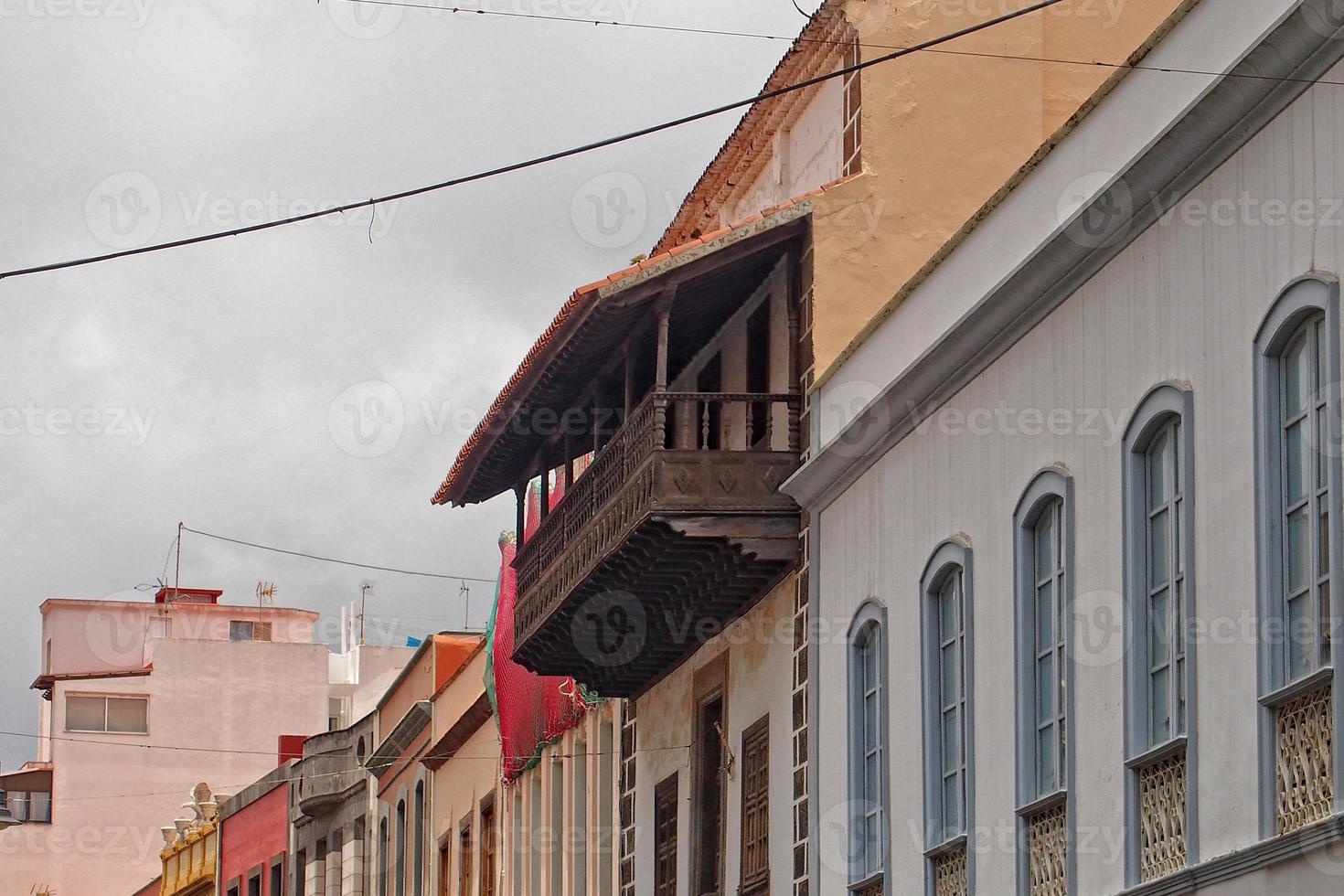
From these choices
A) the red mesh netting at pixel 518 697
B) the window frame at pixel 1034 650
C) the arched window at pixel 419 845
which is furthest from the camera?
the arched window at pixel 419 845

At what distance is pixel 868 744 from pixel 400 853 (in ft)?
65.4

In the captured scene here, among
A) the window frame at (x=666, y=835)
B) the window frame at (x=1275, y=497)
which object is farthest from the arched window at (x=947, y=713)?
the window frame at (x=666, y=835)

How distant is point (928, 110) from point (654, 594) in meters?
4.39

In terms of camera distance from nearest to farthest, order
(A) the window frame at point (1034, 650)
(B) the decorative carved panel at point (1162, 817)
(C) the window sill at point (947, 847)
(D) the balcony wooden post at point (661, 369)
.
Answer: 1. (B) the decorative carved panel at point (1162, 817)
2. (A) the window frame at point (1034, 650)
3. (C) the window sill at point (947, 847)
4. (D) the balcony wooden post at point (661, 369)

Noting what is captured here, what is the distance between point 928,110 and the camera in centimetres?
2088

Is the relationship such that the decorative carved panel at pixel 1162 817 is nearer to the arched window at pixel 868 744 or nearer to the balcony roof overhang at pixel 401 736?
the arched window at pixel 868 744

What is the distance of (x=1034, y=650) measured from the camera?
14953mm

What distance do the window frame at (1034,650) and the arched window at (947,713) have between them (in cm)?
83

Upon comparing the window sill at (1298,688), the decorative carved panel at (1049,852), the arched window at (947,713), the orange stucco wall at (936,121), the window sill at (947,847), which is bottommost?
the decorative carved panel at (1049,852)

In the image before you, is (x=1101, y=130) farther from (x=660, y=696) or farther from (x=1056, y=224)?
(x=660, y=696)

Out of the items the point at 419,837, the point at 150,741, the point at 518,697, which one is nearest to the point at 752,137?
the point at 518,697

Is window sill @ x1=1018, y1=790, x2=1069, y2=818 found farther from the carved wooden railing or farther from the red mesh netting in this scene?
the red mesh netting

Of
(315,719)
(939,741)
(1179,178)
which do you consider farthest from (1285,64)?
(315,719)

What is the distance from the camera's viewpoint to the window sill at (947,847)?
1578 cm
